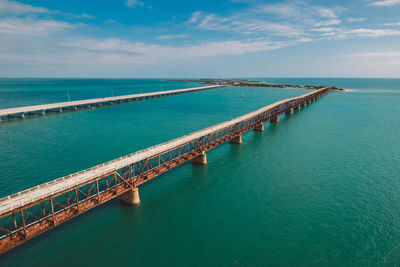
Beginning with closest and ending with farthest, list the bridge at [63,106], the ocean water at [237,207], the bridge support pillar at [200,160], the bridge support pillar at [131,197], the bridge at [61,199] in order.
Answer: the bridge at [61,199] → the ocean water at [237,207] → the bridge support pillar at [131,197] → the bridge support pillar at [200,160] → the bridge at [63,106]

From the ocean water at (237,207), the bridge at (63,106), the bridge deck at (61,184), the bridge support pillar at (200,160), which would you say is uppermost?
the bridge at (63,106)

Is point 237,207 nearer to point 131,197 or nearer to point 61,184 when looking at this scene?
point 131,197

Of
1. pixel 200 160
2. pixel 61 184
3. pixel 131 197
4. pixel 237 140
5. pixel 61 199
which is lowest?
pixel 61 199

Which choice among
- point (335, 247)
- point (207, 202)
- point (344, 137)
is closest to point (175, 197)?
point (207, 202)

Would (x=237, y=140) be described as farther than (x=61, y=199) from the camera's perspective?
Yes

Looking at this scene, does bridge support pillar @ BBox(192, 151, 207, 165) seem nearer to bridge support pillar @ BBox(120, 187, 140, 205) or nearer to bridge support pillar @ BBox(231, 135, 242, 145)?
bridge support pillar @ BBox(120, 187, 140, 205)

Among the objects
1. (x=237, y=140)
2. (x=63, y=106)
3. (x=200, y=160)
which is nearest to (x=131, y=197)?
(x=200, y=160)

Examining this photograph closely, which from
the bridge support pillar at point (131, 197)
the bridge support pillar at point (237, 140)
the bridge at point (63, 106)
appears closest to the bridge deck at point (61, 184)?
the bridge support pillar at point (131, 197)

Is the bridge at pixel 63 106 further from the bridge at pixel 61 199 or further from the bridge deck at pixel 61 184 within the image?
the bridge deck at pixel 61 184
